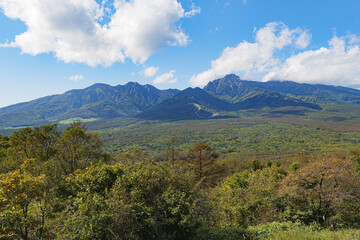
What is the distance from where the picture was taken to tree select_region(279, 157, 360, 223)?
12383mm

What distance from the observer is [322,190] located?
12445mm

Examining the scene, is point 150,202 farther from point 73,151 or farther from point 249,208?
point 73,151

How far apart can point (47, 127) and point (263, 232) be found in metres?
24.2

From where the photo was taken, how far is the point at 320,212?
1286 centimetres

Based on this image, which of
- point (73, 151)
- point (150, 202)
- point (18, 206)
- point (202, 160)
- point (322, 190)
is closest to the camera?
point (18, 206)

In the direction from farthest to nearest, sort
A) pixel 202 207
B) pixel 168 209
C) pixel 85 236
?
pixel 202 207, pixel 168 209, pixel 85 236

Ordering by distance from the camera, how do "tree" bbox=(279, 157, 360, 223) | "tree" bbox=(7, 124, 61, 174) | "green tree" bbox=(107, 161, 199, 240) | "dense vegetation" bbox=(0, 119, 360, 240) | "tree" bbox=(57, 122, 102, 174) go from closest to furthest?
"dense vegetation" bbox=(0, 119, 360, 240)
"green tree" bbox=(107, 161, 199, 240)
"tree" bbox=(279, 157, 360, 223)
"tree" bbox=(7, 124, 61, 174)
"tree" bbox=(57, 122, 102, 174)

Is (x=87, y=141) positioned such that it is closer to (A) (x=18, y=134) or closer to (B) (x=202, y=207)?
(A) (x=18, y=134)

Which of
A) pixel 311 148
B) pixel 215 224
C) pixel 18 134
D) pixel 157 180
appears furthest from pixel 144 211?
pixel 311 148

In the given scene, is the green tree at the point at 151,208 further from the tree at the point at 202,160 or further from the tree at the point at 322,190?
the tree at the point at 202,160

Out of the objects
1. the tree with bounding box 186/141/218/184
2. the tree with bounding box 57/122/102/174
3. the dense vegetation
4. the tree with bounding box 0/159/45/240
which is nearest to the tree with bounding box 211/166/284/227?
the dense vegetation

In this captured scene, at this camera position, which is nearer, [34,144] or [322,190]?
[322,190]

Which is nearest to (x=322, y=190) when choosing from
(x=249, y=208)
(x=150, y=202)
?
(x=249, y=208)

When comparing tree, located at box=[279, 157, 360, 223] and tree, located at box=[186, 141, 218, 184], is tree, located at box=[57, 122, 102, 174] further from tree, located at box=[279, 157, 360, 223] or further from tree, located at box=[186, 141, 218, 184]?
tree, located at box=[279, 157, 360, 223]
